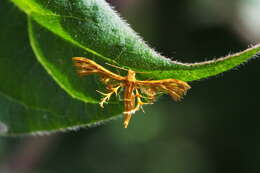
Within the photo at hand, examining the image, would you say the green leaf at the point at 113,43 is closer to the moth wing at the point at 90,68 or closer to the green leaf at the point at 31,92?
the moth wing at the point at 90,68

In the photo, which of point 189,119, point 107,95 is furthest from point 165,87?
point 189,119

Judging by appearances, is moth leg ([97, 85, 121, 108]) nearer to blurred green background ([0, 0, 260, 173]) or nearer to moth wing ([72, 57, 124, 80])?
moth wing ([72, 57, 124, 80])

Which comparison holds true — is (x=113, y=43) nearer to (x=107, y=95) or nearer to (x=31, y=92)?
(x=107, y=95)

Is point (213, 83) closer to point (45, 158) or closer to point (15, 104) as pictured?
point (45, 158)

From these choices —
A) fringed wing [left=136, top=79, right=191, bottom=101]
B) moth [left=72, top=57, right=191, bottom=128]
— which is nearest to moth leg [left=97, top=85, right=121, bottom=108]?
moth [left=72, top=57, right=191, bottom=128]

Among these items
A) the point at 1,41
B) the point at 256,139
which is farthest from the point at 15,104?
the point at 256,139
